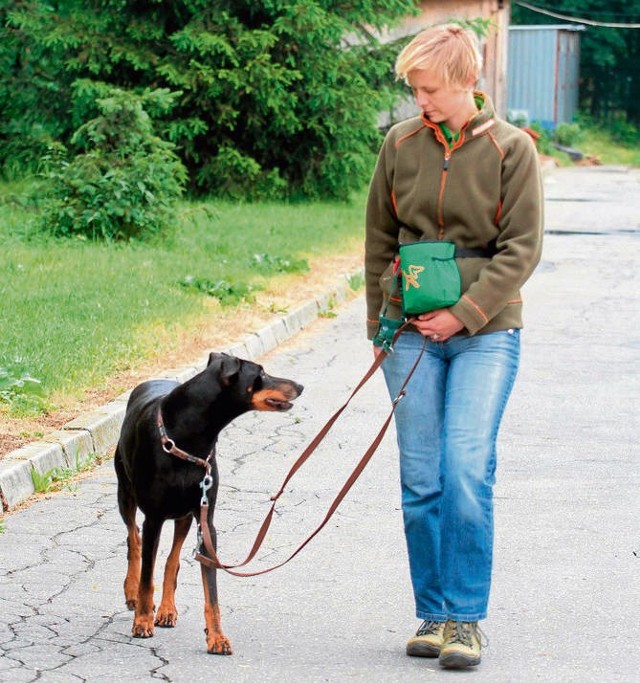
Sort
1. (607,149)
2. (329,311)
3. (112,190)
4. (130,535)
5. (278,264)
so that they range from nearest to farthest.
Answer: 1. (130,535)
2. (329,311)
3. (278,264)
4. (112,190)
5. (607,149)

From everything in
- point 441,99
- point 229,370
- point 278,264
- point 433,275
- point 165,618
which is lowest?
point 278,264

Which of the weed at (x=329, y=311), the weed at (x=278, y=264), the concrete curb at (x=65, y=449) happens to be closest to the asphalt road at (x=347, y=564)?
the concrete curb at (x=65, y=449)

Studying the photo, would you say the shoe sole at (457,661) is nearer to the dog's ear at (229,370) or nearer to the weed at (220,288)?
the dog's ear at (229,370)

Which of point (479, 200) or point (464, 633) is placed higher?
point (479, 200)

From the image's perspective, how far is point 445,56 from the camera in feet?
13.6

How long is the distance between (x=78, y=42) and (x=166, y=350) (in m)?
11.7

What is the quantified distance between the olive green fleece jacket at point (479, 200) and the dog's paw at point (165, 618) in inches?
58.9

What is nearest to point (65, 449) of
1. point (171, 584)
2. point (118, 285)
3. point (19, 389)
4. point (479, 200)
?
point (19, 389)

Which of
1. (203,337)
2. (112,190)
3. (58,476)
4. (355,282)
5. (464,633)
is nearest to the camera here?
(464,633)

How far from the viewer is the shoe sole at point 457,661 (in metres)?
4.32

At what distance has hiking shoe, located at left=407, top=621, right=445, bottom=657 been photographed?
4461 millimetres

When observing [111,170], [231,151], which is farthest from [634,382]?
[231,151]

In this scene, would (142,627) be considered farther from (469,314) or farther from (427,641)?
(469,314)

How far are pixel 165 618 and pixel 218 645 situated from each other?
1.15ft
